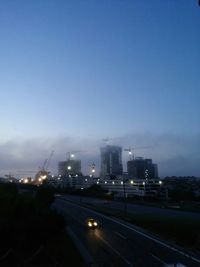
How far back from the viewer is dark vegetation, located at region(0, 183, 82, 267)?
30.9m

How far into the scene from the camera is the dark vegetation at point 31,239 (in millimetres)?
30928

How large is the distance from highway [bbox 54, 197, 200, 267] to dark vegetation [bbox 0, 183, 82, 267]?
210 centimetres

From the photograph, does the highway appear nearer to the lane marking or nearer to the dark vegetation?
the lane marking

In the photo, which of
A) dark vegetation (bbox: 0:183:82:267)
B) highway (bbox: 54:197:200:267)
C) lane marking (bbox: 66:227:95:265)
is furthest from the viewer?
lane marking (bbox: 66:227:95:265)

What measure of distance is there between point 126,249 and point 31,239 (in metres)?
9.14

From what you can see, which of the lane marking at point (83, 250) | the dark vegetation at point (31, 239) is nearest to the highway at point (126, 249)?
the lane marking at point (83, 250)

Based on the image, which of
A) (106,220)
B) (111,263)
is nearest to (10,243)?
(111,263)

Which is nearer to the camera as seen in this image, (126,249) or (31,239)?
(31,239)

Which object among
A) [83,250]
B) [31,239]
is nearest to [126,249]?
[83,250]

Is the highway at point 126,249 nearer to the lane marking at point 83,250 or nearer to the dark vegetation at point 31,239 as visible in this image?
the lane marking at point 83,250

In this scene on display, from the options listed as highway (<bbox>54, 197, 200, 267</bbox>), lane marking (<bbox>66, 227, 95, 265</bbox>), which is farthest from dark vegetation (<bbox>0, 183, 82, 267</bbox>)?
highway (<bbox>54, 197, 200, 267</bbox>)

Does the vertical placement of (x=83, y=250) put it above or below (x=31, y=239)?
below

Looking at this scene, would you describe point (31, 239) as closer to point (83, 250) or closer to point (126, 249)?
point (83, 250)

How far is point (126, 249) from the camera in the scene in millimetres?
38438
